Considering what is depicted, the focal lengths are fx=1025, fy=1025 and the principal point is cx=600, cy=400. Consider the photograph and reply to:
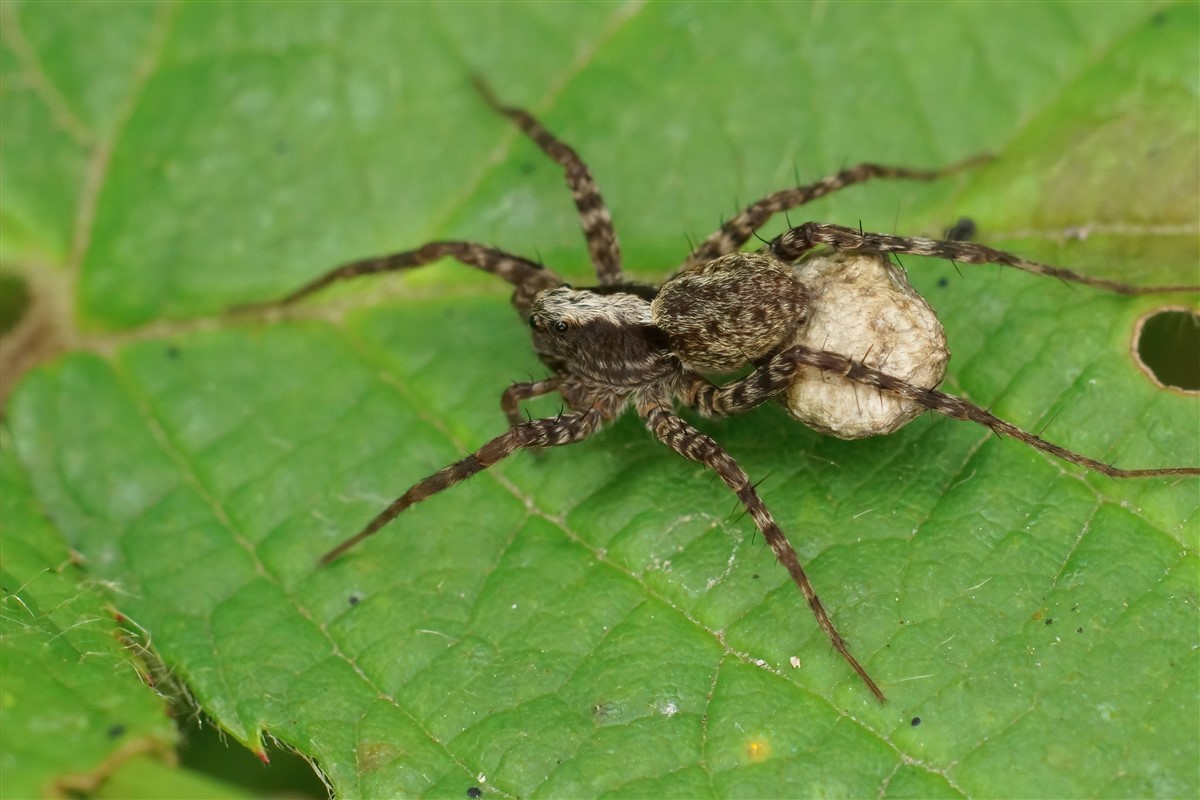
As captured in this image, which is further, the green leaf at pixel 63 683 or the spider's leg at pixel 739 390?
the spider's leg at pixel 739 390

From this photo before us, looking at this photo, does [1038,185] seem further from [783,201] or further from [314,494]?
[314,494]

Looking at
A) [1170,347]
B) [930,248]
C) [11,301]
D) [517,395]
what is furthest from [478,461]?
[1170,347]

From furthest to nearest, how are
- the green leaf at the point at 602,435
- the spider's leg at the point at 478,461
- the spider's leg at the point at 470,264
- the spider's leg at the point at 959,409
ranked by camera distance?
1. the spider's leg at the point at 470,264
2. the spider's leg at the point at 478,461
3. the spider's leg at the point at 959,409
4. the green leaf at the point at 602,435

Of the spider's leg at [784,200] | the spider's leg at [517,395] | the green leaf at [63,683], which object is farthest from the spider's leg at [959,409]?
the green leaf at [63,683]

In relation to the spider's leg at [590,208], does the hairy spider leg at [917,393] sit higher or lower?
lower

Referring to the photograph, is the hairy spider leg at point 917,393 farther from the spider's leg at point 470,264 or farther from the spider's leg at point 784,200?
the spider's leg at point 470,264
